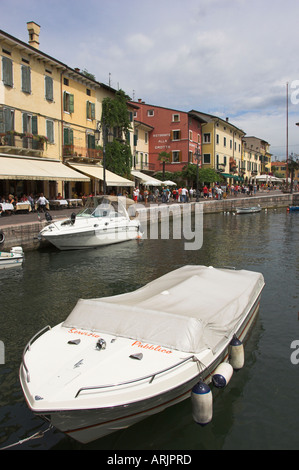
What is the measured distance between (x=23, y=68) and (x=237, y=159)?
54367 mm

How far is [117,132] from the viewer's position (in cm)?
3988

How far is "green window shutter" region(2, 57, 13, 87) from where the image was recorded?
2502 centimetres

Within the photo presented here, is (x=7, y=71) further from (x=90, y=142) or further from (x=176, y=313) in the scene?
(x=176, y=313)

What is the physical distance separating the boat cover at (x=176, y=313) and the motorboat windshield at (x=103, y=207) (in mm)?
12430

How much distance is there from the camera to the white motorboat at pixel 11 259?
1541 cm

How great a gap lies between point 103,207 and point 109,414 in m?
16.7

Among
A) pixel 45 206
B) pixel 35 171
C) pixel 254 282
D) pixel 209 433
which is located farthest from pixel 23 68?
pixel 209 433

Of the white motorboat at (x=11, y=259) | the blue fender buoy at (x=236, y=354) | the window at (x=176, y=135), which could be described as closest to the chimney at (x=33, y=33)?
the white motorboat at (x=11, y=259)

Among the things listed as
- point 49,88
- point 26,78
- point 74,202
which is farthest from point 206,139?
point 26,78

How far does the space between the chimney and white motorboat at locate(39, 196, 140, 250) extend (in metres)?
16.9

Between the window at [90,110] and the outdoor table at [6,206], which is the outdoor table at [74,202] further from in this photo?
the window at [90,110]

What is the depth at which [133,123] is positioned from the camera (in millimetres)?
45750

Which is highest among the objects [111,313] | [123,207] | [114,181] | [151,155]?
[151,155]

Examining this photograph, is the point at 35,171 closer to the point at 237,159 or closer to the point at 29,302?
the point at 29,302
